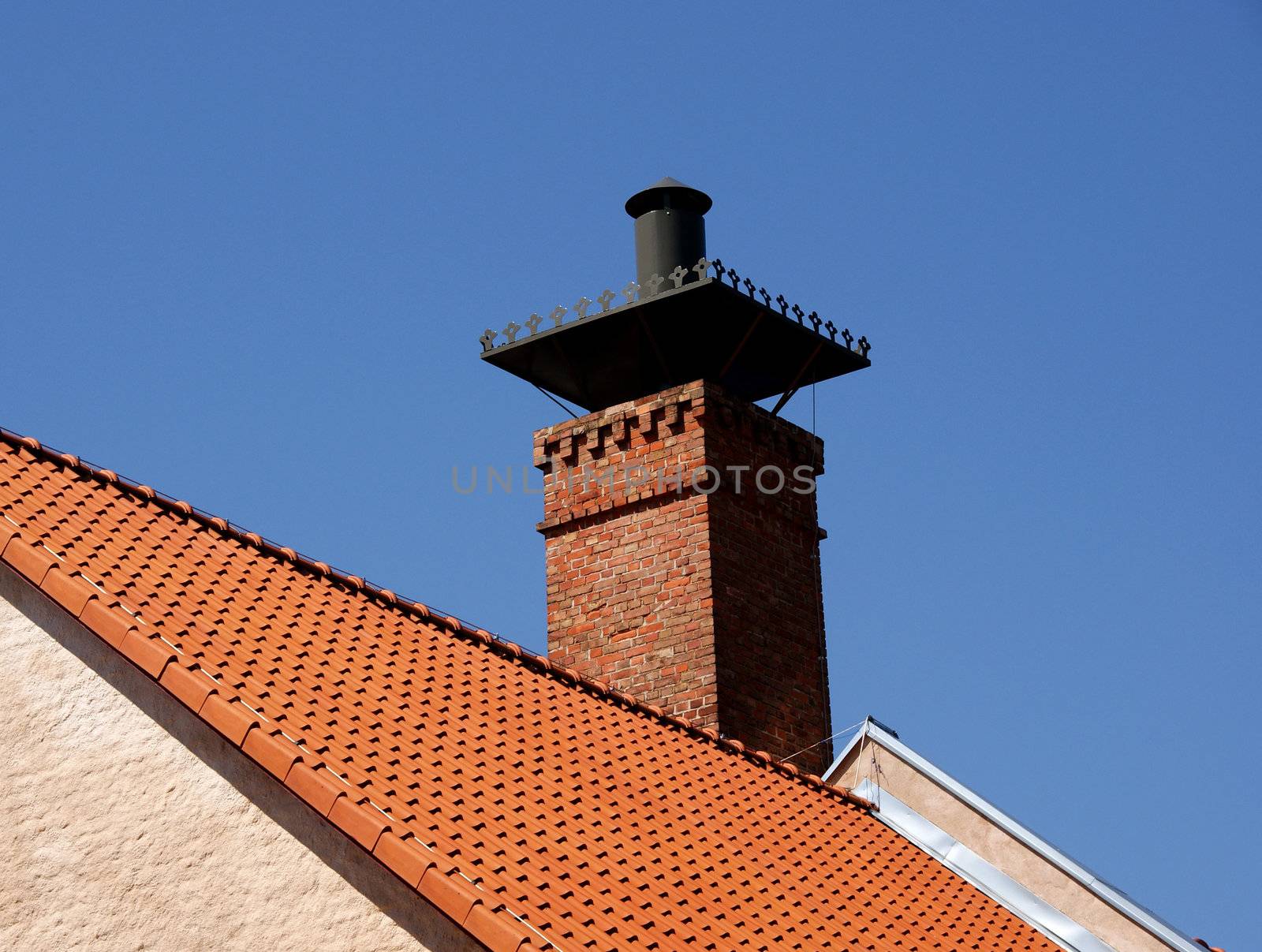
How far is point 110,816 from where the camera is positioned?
→ 8.27 metres

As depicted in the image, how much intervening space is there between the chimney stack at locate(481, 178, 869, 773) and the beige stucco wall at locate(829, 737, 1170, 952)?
43.3 inches

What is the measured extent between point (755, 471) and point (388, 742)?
293 inches

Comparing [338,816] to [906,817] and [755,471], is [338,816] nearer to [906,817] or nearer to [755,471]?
[906,817]

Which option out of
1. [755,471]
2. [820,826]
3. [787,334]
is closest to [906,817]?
[820,826]

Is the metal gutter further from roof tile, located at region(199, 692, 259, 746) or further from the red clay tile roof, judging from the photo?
roof tile, located at region(199, 692, 259, 746)

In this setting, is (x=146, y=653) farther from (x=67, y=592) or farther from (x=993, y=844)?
(x=993, y=844)

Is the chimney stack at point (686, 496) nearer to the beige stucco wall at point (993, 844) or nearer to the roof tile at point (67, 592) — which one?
the beige stucco wall at point (993, 844)

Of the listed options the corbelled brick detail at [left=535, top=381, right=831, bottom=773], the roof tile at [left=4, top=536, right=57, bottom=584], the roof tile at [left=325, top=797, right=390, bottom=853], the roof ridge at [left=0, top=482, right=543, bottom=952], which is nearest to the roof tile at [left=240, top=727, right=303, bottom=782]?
the roof ridge at [left=0, top=482, right=543, bottom=952]

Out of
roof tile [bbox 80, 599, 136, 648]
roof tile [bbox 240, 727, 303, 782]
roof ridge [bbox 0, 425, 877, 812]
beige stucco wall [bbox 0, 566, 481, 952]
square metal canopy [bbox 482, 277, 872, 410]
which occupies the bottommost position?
beige stucco wall [bbox 0, 566, 481, 952]

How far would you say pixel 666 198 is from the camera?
17.5m

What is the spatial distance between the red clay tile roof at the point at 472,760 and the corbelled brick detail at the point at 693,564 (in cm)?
148

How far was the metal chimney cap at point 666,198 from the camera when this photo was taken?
17.5 metres

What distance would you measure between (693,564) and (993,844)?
3.54 meters

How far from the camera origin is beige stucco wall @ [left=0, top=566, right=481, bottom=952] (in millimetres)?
7879
